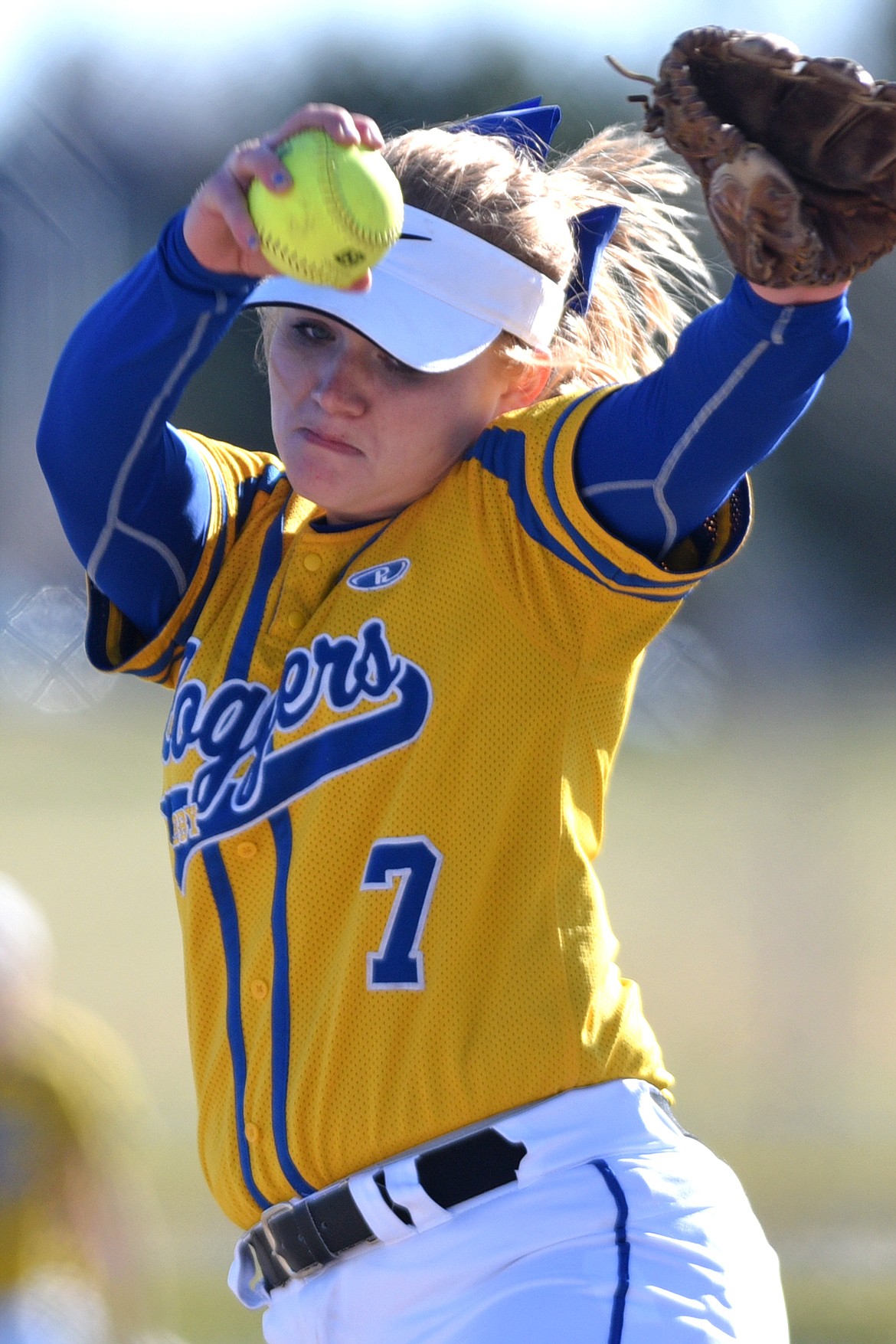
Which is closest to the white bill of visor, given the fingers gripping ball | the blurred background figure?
the fingers gripping ball

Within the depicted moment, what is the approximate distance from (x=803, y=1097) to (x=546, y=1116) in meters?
3.36

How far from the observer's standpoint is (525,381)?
163 cm

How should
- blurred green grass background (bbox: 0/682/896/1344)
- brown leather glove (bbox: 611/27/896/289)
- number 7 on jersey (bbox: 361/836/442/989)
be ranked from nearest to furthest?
brown leather glove (bbox: 611/27/896/289) → number 7 on jersey (bbox: 361/836/442/989) → blurred green grass background (bbox: 0/682/896/1344)

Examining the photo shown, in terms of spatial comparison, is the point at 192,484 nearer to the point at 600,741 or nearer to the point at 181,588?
the point at 181,588

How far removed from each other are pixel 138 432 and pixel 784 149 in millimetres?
634

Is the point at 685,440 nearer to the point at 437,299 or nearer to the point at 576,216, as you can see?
the point at 437,299

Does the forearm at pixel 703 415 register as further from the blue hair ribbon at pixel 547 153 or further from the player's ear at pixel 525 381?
the blue hair ribbon at pixel 547 153

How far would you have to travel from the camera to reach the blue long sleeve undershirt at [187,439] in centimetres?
121

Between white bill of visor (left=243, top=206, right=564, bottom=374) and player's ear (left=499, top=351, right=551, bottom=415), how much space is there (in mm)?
22

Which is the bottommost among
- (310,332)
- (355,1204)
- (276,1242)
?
(276,1242)

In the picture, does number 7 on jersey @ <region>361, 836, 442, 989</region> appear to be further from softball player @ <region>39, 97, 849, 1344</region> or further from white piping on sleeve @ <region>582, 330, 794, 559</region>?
white piping on sleeve @ <region>582, 330, 794, 559</region>

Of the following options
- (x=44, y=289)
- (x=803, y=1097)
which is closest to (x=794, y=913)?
(x=803, y=1097)

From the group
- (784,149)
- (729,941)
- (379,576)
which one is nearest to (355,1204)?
(379,576)

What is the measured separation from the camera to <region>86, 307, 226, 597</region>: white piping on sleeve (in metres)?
1.42
